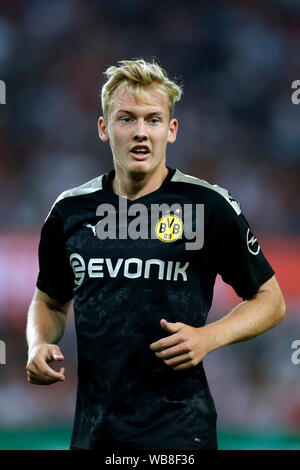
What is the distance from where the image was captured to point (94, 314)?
268 cm

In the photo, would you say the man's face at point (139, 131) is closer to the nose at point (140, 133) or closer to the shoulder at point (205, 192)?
the nose at point (140, 133)

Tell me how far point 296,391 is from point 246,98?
3.31 m

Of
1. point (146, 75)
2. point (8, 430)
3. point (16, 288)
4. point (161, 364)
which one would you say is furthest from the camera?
point (16, 288)

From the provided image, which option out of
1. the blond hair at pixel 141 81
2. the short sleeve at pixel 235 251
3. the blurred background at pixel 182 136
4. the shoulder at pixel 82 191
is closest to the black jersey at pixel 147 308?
the short sleeve at pixel 235 251

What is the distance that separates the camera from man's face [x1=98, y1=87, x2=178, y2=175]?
2.76 meters

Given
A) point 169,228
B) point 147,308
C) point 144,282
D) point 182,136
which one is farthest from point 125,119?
point 182,136

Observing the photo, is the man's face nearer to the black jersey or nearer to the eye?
the eye

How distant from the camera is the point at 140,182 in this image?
2861mm

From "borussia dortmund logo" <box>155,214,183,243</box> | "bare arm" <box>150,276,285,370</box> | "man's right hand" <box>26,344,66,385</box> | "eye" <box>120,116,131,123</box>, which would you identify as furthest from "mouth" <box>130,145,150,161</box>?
"man's right hand" <box>26,344,66,385</box>

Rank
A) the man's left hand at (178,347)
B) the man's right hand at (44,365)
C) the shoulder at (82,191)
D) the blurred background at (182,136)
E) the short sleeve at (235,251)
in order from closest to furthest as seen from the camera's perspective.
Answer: the man's left hand at (178,347) → the man's right hand at (44,365) → the short sleeve at (235,251) → the shoulder at (82,191) → the blurred background at (182,136)

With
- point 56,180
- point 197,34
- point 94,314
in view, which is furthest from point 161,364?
point 197,34

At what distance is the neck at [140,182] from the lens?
2854 millimetres

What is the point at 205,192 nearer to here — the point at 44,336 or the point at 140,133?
the point at 140,133

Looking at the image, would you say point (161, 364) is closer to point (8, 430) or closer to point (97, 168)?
point (8, 430)
